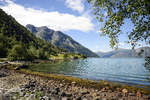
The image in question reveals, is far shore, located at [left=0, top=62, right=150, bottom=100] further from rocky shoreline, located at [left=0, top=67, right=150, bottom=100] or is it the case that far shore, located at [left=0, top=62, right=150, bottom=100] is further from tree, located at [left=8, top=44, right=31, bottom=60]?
tree, located at [left=8, top=44, right=31, bottom=60]

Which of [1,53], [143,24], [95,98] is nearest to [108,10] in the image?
[143,24]

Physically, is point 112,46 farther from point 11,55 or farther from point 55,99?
point 11,55

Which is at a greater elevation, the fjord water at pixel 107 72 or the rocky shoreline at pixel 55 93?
the rocky shoreline at pixel 55 93

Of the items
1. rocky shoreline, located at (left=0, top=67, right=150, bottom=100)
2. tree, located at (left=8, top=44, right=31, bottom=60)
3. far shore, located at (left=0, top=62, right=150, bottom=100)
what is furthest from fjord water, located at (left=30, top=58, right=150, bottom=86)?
tree, located at (left=8, top=44, right=31, bottom=60)

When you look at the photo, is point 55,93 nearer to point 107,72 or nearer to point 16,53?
point 107,72

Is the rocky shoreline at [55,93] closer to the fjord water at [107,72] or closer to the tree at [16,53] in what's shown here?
the fjord water at [107,72]

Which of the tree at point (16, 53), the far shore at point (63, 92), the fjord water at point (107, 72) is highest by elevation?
the tree at point (16, 53)

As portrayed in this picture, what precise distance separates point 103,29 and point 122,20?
2.01 meters

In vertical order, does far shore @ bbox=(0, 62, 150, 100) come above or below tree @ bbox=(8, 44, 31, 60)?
below

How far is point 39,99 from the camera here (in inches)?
472

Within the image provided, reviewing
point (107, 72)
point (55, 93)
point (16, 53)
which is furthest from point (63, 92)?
point (16, 53)

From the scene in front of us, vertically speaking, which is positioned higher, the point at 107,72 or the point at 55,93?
the point at 55,93

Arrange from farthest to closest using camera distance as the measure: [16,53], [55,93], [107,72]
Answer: [16,53] → [107,72] → [55,93]

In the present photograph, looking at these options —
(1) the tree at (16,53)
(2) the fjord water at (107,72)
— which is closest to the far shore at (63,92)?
(2) the fjord water at (107,72)
